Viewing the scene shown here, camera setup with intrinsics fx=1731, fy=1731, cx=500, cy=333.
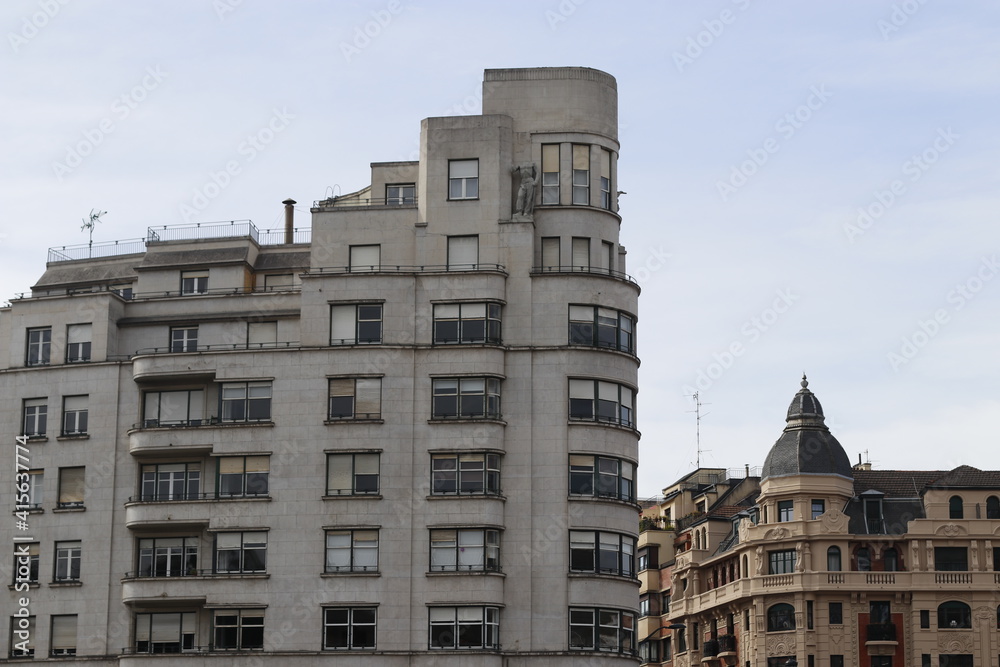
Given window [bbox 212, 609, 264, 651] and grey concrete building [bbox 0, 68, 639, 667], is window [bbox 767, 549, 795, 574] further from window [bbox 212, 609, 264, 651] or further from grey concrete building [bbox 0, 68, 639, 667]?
window [bbox 212, 609, 264, 651]

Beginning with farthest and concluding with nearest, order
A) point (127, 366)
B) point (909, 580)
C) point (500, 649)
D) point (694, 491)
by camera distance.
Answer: point (694, 491) → point (909, 580) → point (127, 366) → point (500, 649)

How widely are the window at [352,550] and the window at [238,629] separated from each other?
14.8 feet

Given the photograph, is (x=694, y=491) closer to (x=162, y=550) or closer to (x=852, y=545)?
(x=852, y=545)

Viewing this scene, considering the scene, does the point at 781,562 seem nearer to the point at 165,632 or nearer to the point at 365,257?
the point at 365,257

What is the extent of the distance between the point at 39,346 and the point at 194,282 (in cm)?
946

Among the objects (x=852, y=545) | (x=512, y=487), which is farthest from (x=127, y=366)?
(x=852, y=545)

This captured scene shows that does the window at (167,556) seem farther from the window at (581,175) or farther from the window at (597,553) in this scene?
the window at (581,175)

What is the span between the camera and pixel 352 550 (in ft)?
293

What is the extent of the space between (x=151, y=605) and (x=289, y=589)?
8.01 metres

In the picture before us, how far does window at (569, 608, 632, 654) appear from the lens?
288ft

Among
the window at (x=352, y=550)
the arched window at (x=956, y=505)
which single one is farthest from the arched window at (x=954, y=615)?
the window at (x=352, y=550)

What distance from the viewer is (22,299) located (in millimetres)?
98500

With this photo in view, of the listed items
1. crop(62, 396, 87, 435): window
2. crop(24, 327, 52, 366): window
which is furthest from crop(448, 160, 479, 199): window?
crop(24, 327, 52, 366): window

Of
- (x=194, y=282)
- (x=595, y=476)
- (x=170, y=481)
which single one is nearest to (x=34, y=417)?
(x=170, y=481)
